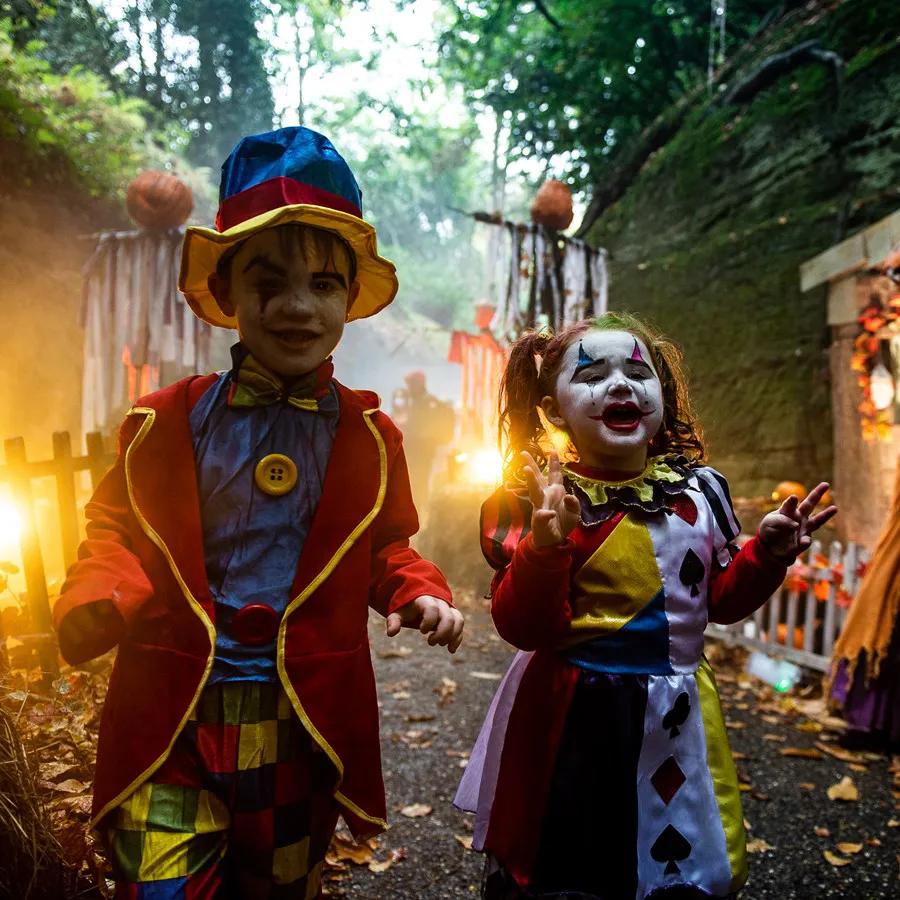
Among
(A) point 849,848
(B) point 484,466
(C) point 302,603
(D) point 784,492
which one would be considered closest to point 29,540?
(C) point 302,603

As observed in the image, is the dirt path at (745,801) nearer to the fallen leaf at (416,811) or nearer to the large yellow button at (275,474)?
the fallen leaf at (416,811)

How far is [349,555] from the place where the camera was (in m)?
1.45

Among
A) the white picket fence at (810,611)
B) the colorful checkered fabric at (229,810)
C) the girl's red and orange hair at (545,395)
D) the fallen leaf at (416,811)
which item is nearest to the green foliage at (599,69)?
the white picket fence at (810,611)

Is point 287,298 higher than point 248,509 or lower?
A: higher

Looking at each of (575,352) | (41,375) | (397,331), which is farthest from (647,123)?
(397,331)

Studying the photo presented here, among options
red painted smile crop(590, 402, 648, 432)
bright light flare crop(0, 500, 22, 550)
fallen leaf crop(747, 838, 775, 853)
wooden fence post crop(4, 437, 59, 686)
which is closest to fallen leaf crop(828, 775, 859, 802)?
fallen leaf crop(747, 838, 775, 853)

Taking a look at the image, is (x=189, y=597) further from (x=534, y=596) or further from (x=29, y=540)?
(x=29, y=540)

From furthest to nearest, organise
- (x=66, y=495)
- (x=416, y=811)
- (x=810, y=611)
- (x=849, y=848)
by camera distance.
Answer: (x=810, y=611), (x=66, y=495), (x=416, y=811), (x=849, y=848)

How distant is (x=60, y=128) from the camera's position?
7590mm

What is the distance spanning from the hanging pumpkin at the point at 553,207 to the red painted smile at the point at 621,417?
22.4 ft

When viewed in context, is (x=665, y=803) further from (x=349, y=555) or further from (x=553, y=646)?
(x=349, y=555)

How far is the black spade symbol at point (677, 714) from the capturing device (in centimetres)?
155

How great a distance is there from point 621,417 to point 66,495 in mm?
3153

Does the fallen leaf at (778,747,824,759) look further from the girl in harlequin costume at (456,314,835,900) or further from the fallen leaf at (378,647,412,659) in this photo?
the fallen leaf at (378,647,412,659)
